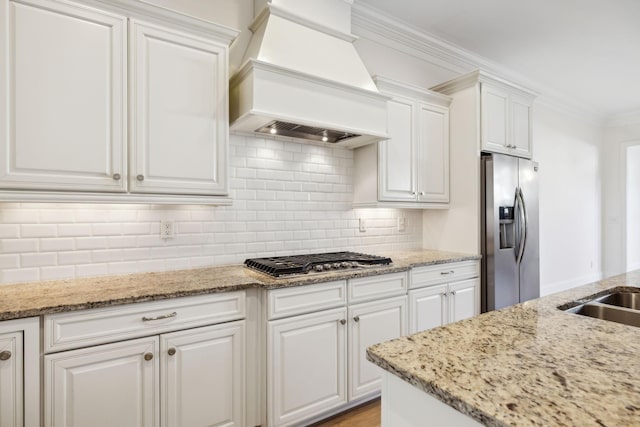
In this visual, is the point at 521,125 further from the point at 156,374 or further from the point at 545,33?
the point at 156,374

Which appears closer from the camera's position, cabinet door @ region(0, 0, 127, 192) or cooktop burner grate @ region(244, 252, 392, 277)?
cabinet door @ region(0, 0, 127, 192)

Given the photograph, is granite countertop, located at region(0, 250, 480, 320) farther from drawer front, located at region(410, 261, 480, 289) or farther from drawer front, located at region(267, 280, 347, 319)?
drawer front, located at region(410, 261, 480, 289)

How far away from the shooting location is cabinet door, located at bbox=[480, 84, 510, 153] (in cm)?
314

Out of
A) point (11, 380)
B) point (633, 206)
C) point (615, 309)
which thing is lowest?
point (11, 380)

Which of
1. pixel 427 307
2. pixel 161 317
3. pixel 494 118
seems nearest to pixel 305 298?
pixel 161 317

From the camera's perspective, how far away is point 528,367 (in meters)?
0.84

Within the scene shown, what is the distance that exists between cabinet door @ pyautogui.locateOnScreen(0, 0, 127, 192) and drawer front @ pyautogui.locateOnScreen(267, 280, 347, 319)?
1.01 metres

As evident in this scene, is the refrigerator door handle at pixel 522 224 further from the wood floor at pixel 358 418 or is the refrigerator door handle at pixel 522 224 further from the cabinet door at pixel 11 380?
the cabinet door at pixel 11 380

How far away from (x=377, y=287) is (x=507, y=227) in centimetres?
159

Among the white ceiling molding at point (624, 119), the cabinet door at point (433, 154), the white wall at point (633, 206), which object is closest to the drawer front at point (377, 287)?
the cabinet door at point (433, 154)

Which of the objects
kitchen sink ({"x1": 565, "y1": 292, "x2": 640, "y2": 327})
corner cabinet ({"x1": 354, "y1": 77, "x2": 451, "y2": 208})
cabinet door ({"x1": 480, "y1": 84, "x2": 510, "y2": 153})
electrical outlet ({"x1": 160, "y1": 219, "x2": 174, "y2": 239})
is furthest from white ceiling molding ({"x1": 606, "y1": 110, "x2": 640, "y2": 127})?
electrical outlet ({"x1": 160, "y1": 219, "x2": 174, "y2": 239})

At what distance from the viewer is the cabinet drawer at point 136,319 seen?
148 cm

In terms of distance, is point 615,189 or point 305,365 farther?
point 615,189

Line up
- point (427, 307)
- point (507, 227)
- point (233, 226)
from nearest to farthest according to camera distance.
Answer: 1. point (233, 226)
2. point (427, 307)
3. point (507, 227)
